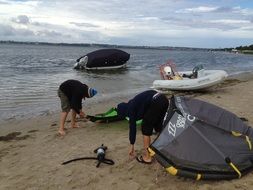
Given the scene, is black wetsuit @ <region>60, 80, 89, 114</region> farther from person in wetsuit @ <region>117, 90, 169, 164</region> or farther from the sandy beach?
person in wetsuit @ <region>117, 90, 169, 164</region>

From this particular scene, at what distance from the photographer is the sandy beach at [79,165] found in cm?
597

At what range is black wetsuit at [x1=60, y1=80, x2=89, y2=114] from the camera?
8891 mm

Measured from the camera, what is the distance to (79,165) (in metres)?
6.89

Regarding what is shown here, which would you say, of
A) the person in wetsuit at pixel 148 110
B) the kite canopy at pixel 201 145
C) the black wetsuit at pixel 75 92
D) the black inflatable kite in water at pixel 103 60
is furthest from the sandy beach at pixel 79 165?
the black inflatable kite in water at pixel 103 60

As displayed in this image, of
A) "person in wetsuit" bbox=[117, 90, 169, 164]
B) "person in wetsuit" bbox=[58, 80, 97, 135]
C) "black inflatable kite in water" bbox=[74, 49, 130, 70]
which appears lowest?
"black inflatable kite in water" bbox=[74, 49, 130, 70]

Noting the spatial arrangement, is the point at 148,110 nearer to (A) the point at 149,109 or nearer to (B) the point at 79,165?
(A) the point at 149,109

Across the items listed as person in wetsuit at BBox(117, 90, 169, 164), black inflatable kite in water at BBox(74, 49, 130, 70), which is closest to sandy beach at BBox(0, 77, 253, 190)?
person in wetsuit at BBox(117, 90, 169, 164)

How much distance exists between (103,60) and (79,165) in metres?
27.4

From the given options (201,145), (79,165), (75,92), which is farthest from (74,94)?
(201,145)

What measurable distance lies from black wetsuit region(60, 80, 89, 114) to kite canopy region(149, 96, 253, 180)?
2972mm

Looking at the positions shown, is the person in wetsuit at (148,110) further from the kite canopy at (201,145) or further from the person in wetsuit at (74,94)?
the person in wetsuit at (74,94)

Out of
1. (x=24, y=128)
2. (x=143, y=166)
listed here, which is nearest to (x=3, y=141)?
(x=24, y=128)

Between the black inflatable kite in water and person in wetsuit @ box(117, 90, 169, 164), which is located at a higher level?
person in wetsuit @ box(117, 90, 169, 164)

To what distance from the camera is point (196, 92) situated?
17.1 m
